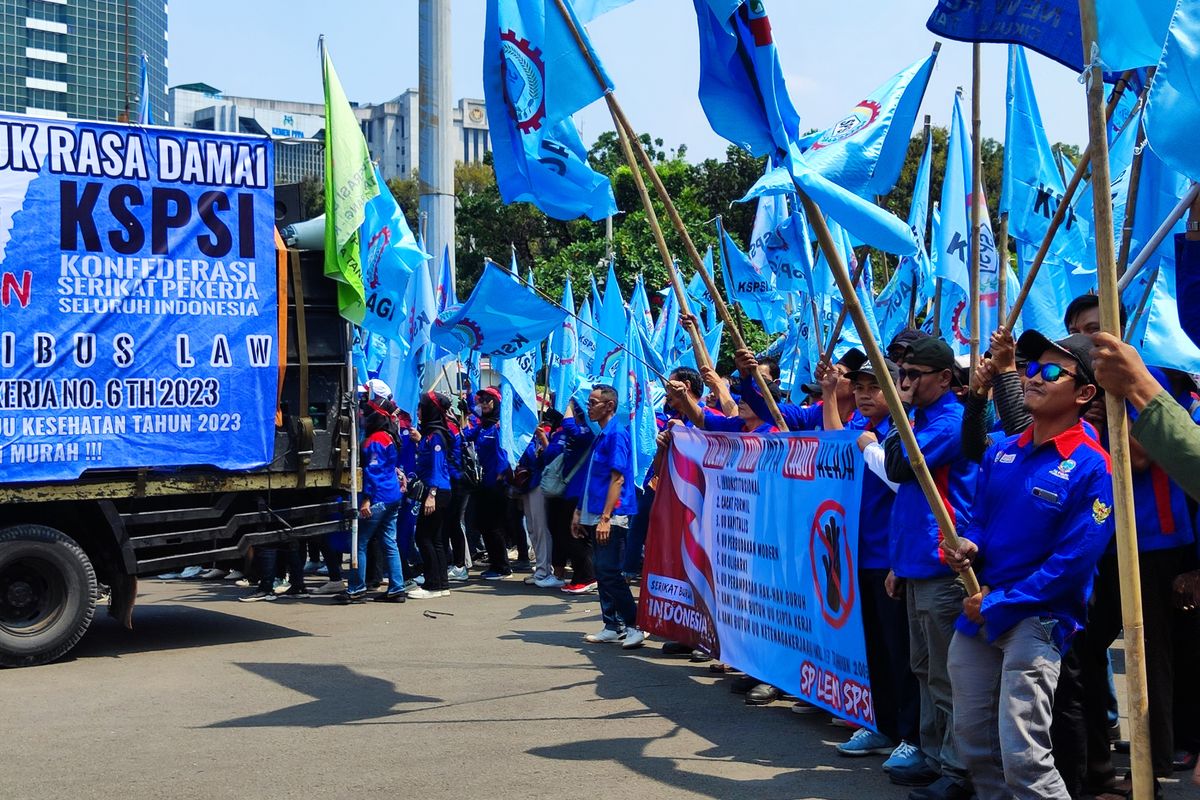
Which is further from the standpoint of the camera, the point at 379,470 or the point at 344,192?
the point at 379,470

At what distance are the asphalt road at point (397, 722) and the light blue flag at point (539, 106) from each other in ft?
9.63

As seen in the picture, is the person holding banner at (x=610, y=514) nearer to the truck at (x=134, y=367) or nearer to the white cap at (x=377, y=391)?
the truck at (x=134, y=367)

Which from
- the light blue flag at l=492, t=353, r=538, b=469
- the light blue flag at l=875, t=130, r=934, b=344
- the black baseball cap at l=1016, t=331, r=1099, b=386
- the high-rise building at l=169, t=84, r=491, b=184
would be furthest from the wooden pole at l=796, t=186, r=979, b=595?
the high-rise building at l=169, t=84, r=491, b=184

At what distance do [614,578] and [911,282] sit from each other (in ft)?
18.9

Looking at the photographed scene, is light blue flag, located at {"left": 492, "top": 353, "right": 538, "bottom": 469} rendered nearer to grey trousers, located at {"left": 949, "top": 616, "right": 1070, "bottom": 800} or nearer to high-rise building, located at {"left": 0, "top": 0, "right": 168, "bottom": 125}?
grey trousers, located at {"left": 949, "top": 616, "right": 1070, "bottom": 800}

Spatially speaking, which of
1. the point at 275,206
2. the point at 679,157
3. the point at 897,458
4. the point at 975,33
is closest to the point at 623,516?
the point at 275,206

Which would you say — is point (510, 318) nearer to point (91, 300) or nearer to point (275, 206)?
point (275, 206)

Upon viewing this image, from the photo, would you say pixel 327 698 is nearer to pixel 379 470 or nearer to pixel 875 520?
pixel 875 520

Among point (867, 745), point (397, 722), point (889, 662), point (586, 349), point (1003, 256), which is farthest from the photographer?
point (586, 349)

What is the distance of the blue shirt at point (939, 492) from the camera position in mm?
5941

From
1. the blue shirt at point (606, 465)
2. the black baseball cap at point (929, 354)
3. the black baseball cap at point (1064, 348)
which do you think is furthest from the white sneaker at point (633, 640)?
the black baseball cap at point (1064, 348)

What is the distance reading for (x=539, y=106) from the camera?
311 inches

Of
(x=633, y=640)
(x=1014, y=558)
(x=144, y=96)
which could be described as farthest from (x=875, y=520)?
(x=144, y=96)

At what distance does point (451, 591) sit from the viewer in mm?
13789
